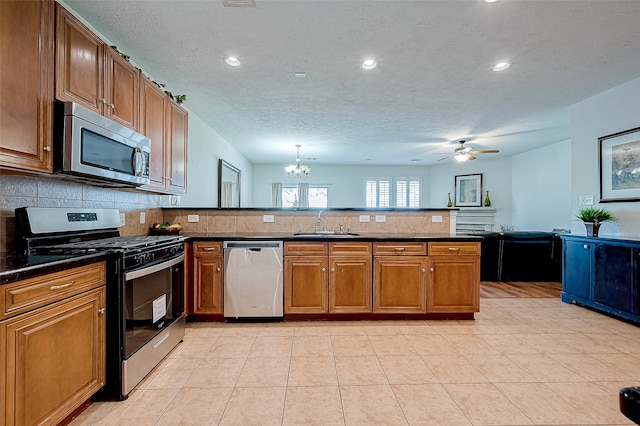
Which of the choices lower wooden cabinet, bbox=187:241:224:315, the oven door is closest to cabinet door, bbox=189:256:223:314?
lower wooden cabinet, bbox=187:241:224:315

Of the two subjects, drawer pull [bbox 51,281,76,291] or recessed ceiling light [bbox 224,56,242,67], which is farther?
recessed ceiling light [bbox 224,56,242,67]

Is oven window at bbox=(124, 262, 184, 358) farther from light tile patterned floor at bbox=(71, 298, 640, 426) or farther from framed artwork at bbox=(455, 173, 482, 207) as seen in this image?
framed artwork at bbox=(455, 173, 482, 207)

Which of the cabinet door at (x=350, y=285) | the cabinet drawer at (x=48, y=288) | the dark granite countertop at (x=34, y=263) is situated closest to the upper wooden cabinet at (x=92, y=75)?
the dark granite countertop at (x=34, y=263)

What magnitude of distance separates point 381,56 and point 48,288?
2891 mm

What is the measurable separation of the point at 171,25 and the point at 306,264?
2.36 metres

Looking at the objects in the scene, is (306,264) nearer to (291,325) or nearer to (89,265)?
(291,325)

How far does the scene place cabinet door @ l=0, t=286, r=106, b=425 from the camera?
1.25m

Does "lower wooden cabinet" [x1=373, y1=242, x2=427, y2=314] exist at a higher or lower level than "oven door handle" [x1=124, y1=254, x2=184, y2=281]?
lower

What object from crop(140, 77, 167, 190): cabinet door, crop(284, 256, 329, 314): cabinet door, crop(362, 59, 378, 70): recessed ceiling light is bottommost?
crop(284, 256, 329, 314): cabinet door

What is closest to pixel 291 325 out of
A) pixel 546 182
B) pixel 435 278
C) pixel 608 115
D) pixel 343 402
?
pixel 343 402

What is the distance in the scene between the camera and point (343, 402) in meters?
1.82

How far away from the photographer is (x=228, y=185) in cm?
588

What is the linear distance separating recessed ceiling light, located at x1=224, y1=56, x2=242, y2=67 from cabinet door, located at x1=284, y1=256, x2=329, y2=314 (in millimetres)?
1971

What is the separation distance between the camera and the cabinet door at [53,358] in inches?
49.2
